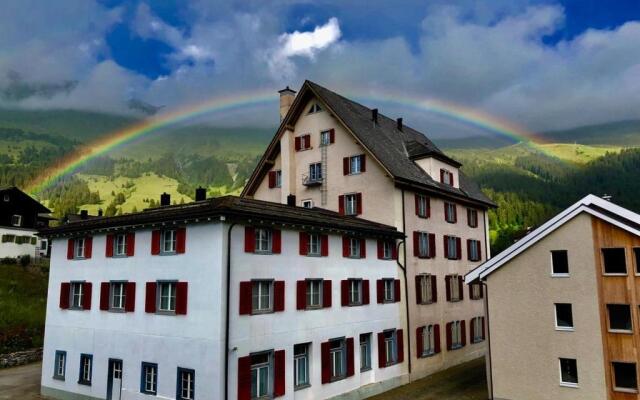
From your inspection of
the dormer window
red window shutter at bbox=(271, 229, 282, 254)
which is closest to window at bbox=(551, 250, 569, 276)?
red window shutter at bbox=(271, 229, 282, 254)

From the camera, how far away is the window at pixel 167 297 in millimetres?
21109

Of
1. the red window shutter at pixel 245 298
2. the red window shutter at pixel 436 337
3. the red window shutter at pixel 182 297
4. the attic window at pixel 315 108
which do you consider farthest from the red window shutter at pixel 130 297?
the red window shutter at pixel 436 337

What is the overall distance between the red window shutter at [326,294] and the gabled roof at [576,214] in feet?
24.4

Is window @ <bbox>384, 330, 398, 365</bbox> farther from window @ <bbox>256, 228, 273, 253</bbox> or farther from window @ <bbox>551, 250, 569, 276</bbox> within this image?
window @ <bbox>256, 228, 273, 253</bbox>

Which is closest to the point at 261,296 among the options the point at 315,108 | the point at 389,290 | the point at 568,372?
the point at 389,290

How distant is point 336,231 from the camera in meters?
25.6

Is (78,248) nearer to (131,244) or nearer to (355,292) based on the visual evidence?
(131,244)

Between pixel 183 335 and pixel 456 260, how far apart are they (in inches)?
922

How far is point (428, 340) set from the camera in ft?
107

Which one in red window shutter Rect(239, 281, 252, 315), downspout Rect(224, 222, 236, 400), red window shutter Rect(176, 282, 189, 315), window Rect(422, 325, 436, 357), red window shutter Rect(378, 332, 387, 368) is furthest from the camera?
window Rect(422, 325, 436, 357)

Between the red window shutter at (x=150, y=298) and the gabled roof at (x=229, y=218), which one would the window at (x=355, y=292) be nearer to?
the gabled roof at (x=229, y=218)

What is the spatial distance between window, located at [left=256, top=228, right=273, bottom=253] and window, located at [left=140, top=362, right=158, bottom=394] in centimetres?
660

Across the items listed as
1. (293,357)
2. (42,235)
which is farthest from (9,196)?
(293,357)

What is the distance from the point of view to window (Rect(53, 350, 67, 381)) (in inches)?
989
